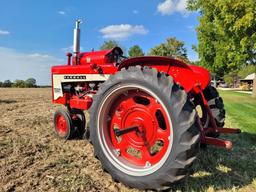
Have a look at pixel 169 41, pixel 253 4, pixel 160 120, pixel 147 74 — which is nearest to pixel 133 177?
pixel 160 120

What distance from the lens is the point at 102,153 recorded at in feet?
9.36

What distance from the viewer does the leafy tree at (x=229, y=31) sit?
40.3ft

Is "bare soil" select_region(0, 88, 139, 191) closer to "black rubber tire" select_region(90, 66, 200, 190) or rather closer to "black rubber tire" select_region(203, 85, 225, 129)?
"black rubber tire" select_region(90, 66, 200, 190)

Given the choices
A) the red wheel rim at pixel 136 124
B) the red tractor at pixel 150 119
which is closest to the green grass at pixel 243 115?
the red tractor at pixel 150 119

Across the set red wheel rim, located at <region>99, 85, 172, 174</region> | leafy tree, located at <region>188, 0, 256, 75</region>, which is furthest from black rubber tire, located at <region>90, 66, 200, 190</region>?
leafy tree, located at <region>188, 0, 256, 75</region>

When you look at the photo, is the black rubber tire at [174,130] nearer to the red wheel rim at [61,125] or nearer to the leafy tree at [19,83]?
the red wheel rim at [61,125]

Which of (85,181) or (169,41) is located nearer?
(85,181)

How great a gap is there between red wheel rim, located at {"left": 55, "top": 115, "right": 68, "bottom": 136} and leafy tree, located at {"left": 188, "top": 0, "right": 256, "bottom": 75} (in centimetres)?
1106

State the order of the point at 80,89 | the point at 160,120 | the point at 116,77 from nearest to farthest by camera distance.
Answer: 1. the point at 116,77
2. the point at 160,120
3. the point at 80,89

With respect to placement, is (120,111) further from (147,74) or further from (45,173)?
(45,173)

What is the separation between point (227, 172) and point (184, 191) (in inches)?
35.2

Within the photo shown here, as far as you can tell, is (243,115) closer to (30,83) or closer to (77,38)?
(77,38)

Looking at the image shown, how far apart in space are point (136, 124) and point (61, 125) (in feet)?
7.72

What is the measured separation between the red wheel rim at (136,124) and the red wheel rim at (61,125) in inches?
73.9
